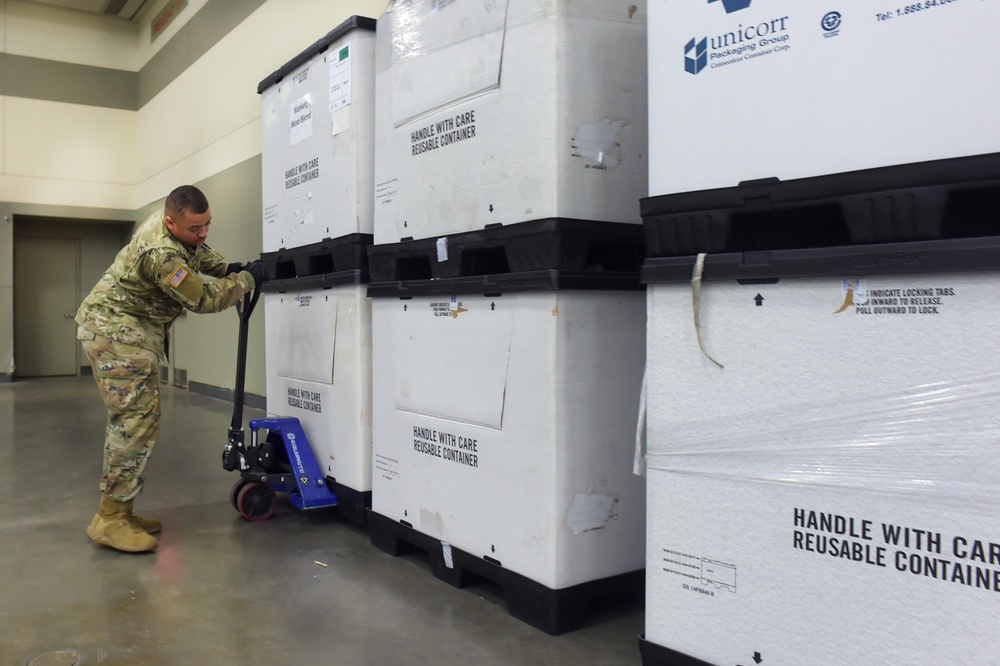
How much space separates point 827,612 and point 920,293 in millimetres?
764

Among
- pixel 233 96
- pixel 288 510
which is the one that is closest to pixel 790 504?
pixel 288 510

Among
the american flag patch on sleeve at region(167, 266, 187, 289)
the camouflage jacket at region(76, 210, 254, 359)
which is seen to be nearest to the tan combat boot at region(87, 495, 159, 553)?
the camouflage jacket at region(76, 210, 254, 359)

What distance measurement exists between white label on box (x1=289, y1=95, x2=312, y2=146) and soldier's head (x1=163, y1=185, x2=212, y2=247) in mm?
797

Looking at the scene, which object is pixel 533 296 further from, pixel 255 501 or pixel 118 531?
pixel 118 531

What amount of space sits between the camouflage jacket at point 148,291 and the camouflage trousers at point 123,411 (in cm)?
7

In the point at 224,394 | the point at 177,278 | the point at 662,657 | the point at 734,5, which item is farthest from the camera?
the point at 224,394

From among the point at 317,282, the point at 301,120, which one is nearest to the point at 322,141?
the point at 301,120

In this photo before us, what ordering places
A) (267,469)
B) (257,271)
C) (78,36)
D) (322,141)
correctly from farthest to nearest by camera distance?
(78,36) → (267,469) → (322,141) → (257,271)

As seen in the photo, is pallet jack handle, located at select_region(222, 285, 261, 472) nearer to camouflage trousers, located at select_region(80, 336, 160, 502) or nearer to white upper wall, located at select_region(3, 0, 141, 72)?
camouflage trousers, located at select_region(80, 336, 160, 502)

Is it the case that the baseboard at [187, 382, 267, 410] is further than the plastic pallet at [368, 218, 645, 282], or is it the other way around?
the baseboard at [187, 382, 267, 410]

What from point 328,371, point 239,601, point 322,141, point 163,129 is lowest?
point 239,601

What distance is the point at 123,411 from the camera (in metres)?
3.62

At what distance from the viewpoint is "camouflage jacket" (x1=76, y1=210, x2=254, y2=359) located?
3576 millimetres

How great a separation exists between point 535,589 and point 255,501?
2082 millimetres
